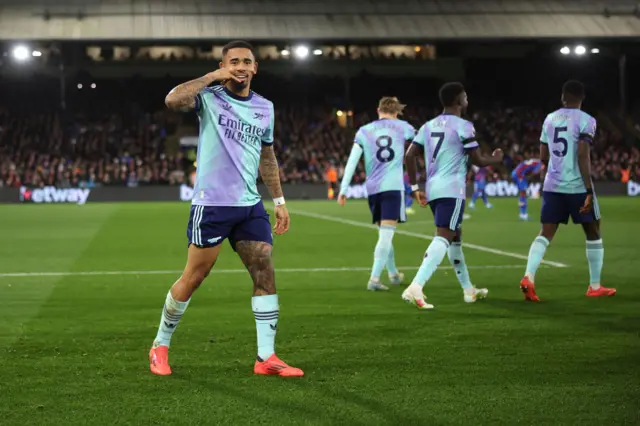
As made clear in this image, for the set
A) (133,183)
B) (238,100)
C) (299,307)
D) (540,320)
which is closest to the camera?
(238,100)

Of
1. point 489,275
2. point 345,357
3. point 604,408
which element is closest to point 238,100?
point 345,357

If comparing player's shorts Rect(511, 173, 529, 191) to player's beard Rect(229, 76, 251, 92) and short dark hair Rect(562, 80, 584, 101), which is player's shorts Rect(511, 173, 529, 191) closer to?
short dark hair Rect(562, 80, 584, 101)

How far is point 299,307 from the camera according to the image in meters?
10.7

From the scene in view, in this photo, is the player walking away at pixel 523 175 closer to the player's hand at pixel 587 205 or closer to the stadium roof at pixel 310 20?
the player's hand at pixel 587 205

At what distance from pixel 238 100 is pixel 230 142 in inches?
11.5

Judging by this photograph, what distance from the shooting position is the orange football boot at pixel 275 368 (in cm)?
699

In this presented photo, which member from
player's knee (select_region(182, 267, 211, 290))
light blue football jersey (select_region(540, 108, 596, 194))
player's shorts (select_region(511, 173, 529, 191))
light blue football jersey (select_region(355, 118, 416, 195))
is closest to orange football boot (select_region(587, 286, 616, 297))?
light blue football jersey (select_region(540, 108, 596, 194))

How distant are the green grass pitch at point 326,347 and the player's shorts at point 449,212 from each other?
85cm

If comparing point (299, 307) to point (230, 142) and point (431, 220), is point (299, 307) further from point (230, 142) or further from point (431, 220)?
point (431, 220)

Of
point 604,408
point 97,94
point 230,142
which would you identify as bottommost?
point 604,408

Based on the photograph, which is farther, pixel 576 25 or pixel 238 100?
pixel 576 25

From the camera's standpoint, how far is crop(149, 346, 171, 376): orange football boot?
278 inches

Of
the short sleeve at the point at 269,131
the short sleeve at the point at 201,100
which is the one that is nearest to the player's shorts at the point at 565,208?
the short sleeve at the point at 269,131

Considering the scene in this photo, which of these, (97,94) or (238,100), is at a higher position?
(97,94)
